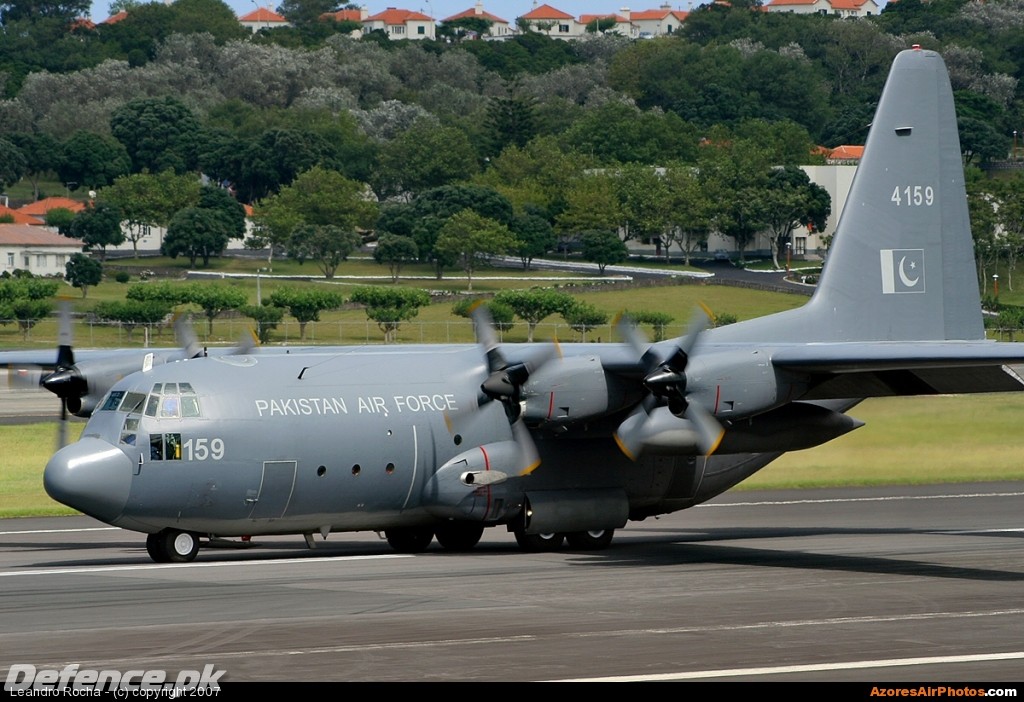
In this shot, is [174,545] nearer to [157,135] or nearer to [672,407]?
[672,407]

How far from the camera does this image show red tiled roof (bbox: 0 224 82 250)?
123 meters

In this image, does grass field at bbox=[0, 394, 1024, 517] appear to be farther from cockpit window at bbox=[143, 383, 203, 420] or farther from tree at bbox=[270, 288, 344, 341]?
tree at bbox=[270, 288, 344, 341]

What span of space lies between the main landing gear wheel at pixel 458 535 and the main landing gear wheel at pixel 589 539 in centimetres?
158

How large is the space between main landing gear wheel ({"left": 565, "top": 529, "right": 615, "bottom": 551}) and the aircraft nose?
7.71 metres

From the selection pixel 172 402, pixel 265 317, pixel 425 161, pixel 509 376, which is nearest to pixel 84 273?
pixel 265 317

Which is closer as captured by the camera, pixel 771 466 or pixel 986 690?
pixel 986 690

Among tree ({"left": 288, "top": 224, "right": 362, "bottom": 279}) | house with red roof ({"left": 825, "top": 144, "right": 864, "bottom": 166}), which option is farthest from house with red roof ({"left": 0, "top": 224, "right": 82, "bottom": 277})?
house with red roof ({"left": 825, "top": 144, "right": 864, "bottom": 166})

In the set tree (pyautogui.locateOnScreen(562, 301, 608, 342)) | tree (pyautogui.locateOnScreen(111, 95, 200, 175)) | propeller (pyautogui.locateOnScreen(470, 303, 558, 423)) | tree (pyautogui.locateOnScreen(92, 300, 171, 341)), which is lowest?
tree (pyautogui.locateOnScreen(562, 301, 608, 342))

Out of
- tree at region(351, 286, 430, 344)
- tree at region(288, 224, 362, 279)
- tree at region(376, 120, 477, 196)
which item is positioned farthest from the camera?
tree at region(376, 120, 477, 196)

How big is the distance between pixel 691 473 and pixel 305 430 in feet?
22.7

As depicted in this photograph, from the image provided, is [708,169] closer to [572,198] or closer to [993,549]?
[572,198]

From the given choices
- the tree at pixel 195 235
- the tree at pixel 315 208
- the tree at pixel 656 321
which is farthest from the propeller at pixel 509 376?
the tree at pixel 315 208

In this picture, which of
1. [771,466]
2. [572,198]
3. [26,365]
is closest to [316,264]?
[572,198]

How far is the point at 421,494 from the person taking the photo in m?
25.8
